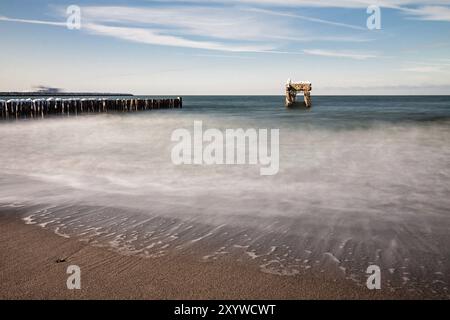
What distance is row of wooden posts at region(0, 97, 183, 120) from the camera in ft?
101

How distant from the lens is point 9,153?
11.9m

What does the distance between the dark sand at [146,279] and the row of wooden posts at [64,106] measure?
98.3 feet

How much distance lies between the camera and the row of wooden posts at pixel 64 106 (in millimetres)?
30864

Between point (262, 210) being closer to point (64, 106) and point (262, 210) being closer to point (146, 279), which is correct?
point (146, 279)

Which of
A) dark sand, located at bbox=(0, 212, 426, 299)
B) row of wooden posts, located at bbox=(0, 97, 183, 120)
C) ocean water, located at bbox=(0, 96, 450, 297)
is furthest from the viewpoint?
row of wooden posts, located at bbox=(0, 97, 183, 120)

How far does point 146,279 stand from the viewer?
3.31 metres

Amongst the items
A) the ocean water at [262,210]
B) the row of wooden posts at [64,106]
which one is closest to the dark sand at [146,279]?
the ocean water at [262,210]

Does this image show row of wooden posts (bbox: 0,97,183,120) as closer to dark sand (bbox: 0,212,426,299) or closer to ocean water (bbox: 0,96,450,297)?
ocean water (bbox: 0,96,450,297)

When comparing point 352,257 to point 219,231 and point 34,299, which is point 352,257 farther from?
point 34,299

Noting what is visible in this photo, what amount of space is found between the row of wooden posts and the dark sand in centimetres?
2996

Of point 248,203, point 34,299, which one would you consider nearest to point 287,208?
point 248,203

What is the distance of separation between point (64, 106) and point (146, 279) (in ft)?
122

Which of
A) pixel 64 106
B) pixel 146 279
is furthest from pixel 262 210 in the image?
pixel 64 106

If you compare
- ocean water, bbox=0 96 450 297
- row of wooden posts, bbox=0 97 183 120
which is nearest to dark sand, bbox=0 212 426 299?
ocean water, bbox=0 96 450 297
